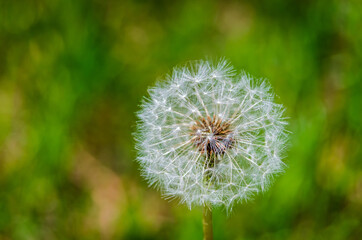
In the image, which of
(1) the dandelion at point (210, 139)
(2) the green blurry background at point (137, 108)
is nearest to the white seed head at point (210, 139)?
(1) the dandelion at point (210, 139)

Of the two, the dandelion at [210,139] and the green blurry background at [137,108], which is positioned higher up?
the green blurry background at [137,108]

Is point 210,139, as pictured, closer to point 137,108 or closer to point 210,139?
point 210,139

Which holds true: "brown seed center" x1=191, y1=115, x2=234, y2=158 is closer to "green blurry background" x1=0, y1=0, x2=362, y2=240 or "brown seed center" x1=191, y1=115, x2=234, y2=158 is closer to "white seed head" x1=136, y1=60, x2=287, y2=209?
"white seed head" x1=136, y1=60, x2=287, y2=209

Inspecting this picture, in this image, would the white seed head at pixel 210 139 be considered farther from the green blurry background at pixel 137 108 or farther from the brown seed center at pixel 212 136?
the green blurry background at pixel 137 108

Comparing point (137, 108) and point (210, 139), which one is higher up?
point (137, 108)

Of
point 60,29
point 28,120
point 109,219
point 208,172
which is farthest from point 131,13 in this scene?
point 208,172

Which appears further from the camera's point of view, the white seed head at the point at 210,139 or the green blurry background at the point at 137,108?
the green blurry background at the point at 137,108

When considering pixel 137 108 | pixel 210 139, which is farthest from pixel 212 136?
pixel 137 108

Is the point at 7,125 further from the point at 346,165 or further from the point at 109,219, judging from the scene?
the point at 346,165
